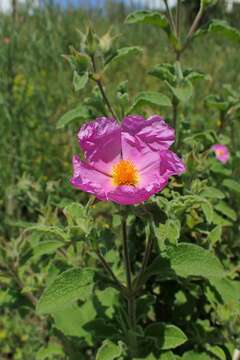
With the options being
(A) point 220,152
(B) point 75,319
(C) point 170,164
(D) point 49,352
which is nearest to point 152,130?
(C) point 170,164

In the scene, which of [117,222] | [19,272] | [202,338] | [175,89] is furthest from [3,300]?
[175,89]

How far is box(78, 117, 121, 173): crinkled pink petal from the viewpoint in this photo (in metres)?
1.23

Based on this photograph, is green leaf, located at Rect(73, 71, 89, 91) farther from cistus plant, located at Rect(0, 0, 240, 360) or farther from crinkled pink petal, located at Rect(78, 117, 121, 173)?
crinkled pink petal, located at Rect(78, 117, 121, 173)

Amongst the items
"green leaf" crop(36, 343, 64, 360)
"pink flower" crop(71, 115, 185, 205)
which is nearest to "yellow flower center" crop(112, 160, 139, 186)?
"pink flower" crop(71, 115, 185, 205)

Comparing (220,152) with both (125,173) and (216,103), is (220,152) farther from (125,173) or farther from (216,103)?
(125,173)

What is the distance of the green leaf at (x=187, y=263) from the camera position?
1.26m

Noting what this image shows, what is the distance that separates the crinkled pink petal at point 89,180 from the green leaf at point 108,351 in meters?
0.49

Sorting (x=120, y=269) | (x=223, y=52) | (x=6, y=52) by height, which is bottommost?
A: (x=223, y=52)

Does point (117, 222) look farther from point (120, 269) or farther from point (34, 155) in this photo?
point (34, 155)

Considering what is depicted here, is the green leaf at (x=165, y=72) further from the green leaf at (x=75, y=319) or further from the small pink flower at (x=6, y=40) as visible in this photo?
the small pink flower at (x=6, y=40)

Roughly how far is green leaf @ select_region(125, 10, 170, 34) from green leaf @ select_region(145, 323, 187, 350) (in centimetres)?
104

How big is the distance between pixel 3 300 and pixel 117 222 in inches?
23.2

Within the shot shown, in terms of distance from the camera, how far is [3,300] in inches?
69.9

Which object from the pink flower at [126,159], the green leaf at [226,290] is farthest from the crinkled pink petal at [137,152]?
the green leaf at [226,290]
